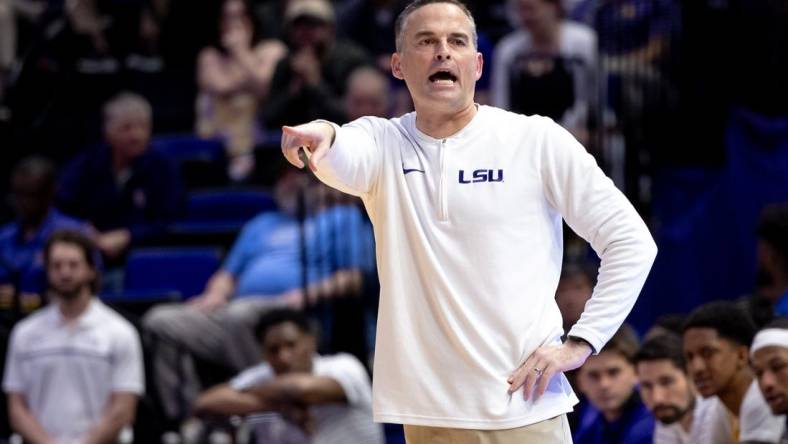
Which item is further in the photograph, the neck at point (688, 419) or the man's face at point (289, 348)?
the man's face at point (289, 348)

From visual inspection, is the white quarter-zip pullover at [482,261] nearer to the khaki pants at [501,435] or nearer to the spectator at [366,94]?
the khaki pants at [501,435]

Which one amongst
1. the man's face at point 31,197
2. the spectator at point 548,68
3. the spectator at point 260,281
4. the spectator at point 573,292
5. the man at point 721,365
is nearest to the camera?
the man at point 721,365

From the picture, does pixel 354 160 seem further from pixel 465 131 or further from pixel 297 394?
pixel 297 394

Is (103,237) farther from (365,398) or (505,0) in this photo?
(505,0)

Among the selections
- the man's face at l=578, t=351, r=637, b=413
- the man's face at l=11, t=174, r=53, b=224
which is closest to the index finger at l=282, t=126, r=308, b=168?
the man's face at l=578, t=351, r=637, b=413

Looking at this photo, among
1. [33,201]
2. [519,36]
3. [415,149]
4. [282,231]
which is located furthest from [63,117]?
[415,149]

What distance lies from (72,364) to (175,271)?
1.37 m

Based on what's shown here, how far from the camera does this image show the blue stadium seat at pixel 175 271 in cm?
932

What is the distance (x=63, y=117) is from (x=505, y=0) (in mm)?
3684

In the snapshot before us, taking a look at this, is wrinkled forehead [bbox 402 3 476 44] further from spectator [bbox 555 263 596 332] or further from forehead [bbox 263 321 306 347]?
Answer: forehead [bbox 263 321 306 347]

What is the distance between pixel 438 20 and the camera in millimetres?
3791

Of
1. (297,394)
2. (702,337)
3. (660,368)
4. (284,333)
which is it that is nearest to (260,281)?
(284,333)

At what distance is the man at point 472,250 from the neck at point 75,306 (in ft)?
15.6

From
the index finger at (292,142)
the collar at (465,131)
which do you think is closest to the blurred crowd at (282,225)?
the collar at (465,131)
